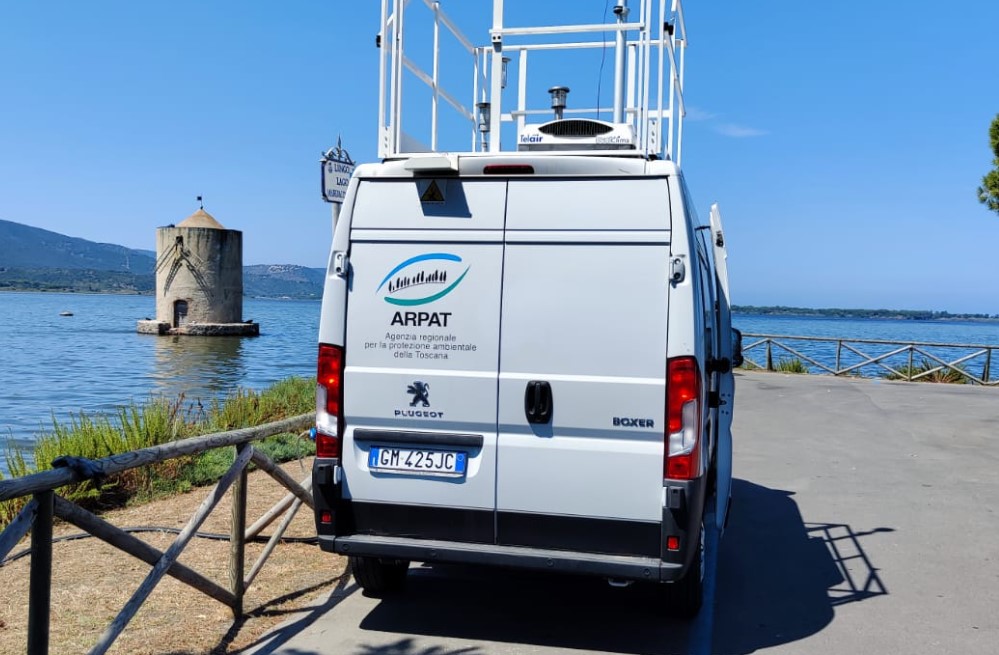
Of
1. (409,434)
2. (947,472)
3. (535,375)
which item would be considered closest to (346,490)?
(409,434)

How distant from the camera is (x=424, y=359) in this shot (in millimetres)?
5016

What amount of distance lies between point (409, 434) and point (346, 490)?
49 centimetres

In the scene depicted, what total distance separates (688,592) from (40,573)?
3425 mm

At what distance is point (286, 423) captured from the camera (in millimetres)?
6621

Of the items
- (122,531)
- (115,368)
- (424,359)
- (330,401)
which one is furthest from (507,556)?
(115,368)

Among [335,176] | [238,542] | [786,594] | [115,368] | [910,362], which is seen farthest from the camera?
[115,368]

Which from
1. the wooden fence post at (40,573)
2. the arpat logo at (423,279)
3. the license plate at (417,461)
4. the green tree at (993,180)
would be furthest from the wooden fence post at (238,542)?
the green tree at (993,180)

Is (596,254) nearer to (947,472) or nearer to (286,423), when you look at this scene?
(286,423)

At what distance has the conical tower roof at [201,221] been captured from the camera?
215 ft

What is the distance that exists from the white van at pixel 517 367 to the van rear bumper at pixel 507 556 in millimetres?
10

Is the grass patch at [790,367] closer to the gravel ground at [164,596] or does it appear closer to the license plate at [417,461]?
the gravel ground at [164,596]

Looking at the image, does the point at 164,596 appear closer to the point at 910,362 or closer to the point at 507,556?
the point at 507,556

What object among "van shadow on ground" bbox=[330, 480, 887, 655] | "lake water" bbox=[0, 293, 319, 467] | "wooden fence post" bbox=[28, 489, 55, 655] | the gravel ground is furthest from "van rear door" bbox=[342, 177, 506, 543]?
"lake water" bbox=[0, 293, 319, 467]

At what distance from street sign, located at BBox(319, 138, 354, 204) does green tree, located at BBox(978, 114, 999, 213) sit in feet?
52.4
